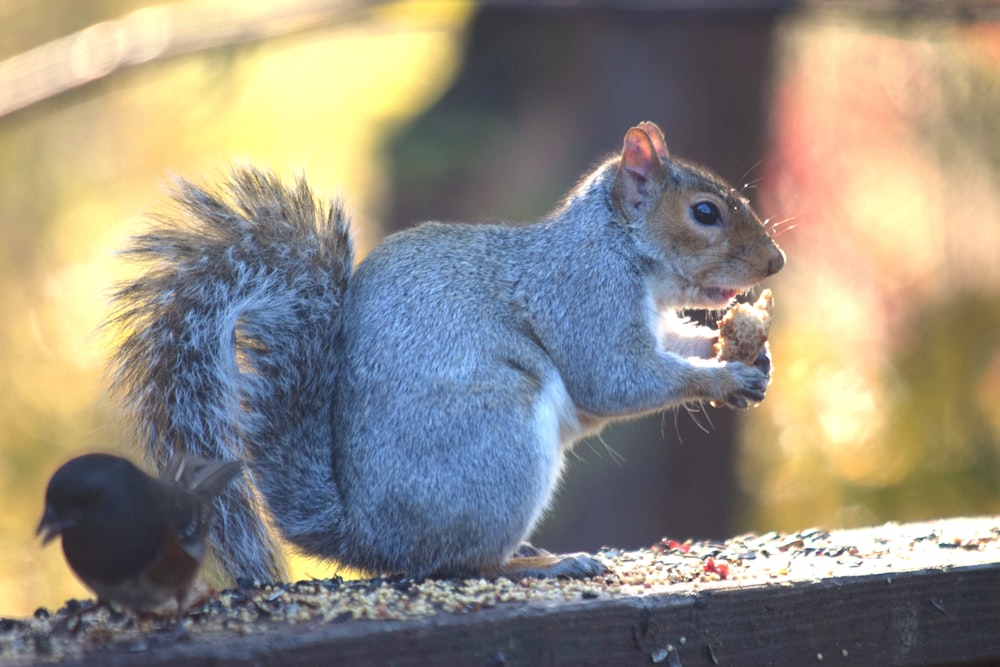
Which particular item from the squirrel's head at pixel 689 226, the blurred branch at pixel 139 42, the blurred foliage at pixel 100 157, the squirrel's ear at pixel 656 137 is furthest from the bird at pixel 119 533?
the blurred foliage at pixel 100 157

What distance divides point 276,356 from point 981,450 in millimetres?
3539

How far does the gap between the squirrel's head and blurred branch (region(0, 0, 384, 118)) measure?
1.44 meters

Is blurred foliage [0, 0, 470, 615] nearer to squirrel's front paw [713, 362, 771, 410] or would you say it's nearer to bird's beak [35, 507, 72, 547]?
squirrel's front paw [713, 362, 771, 410]

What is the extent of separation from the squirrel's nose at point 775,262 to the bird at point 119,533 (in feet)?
5.15

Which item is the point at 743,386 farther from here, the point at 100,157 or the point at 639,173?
the point at 100,157

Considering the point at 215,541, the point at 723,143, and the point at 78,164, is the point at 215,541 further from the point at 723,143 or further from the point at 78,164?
the point at 78,164

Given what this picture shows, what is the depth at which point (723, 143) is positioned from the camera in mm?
4652

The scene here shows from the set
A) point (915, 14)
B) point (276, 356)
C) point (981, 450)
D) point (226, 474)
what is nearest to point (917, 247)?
point (981, 450)

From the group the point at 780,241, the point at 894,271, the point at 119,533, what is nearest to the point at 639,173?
the point at 119,533

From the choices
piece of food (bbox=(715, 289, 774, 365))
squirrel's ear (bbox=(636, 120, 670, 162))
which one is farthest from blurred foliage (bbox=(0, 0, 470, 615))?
piece of food (bbox=(715, 289, 774, 365))

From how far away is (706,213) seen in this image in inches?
105

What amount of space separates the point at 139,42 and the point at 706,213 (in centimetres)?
208

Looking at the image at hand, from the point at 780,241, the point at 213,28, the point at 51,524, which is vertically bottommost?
the point at 51,524

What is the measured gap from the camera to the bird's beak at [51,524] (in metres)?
1.44
